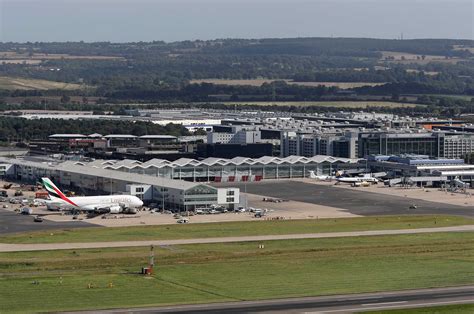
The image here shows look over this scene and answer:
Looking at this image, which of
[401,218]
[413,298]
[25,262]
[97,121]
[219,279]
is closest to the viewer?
[413,298]

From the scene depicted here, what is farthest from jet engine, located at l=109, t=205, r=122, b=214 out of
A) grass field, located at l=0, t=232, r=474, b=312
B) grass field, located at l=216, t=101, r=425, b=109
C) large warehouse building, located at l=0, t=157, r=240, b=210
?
grass field, located at l=216, t=101, r=425, b=109

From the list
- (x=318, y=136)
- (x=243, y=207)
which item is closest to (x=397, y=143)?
(x=318, y=136)

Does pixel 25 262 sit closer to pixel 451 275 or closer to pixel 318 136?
pixel 451 275

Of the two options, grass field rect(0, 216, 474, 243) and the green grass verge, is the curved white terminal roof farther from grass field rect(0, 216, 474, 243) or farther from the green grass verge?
the green grass verge

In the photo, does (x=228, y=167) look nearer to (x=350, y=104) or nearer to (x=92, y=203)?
(x=92, y=203)

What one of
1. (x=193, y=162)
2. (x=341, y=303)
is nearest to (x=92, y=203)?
(x=193, y=162)

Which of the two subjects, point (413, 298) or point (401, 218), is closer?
point (413, 298)
